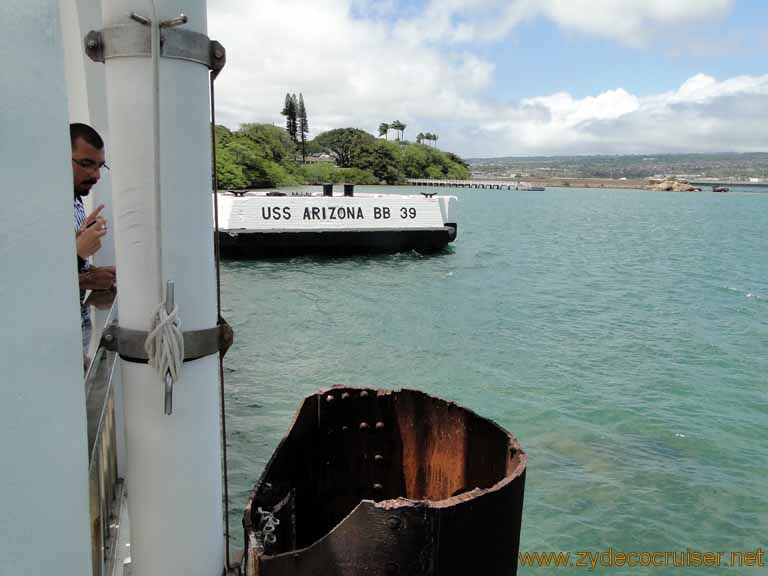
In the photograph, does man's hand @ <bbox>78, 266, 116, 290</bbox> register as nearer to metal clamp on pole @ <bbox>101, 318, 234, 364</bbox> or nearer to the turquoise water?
metal clamp on pole @ <bbox>101, 318, 234, 364</bbox>

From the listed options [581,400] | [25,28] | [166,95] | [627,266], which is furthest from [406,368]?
[627,266]

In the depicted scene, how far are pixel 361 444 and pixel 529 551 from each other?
2424 millimetres

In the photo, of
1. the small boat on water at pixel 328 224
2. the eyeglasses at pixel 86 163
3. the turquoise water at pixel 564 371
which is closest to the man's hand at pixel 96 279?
the eyeglasses at pixel 86 163

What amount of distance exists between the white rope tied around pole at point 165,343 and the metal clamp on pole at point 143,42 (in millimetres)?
740

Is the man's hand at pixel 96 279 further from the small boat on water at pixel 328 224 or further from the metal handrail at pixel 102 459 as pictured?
the small boat on water at pixel 328 224

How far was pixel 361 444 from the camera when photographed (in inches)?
141

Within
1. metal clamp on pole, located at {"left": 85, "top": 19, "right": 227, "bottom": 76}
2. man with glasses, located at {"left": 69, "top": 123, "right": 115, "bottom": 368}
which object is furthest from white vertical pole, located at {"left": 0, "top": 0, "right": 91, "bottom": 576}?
man with glasses, located at {"left": 69, "top": 123, "right": 115, "bottom": 368}

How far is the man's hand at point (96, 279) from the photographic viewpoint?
2654mm

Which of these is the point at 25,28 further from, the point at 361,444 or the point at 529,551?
the point at 529,551

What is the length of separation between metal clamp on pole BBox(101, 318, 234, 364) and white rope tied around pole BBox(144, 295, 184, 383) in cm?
6

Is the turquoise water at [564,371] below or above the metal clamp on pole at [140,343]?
below

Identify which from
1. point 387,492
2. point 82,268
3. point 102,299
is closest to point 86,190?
point 82,268

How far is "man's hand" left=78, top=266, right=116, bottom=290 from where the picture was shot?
265 cm

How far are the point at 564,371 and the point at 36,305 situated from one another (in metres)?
9.68
